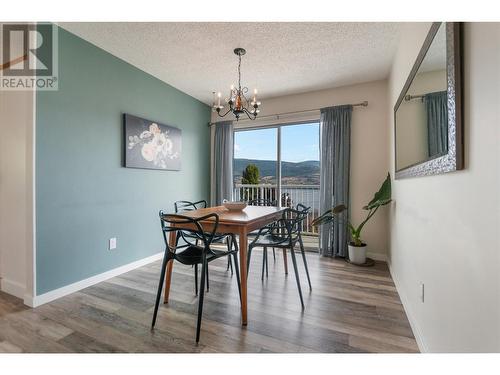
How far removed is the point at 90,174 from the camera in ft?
8.23

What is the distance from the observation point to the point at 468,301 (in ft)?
3.15

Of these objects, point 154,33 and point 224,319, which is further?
point 154,33

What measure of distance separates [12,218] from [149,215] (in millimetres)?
1343

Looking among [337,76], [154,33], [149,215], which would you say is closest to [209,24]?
[154,33]

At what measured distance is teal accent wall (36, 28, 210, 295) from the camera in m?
2.16

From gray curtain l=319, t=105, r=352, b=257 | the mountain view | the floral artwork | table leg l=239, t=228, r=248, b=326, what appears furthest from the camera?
the mountain view

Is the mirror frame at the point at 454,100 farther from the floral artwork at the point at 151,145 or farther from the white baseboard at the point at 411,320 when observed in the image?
the floral artwork at the point at 151,145

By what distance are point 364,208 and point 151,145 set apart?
9.84 ft

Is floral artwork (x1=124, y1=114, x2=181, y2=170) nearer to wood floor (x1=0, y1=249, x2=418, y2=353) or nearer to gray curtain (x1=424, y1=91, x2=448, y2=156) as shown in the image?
wood floor (x1=0, y1=249, x2=418, y2=353)

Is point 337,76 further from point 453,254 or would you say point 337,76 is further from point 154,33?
point 453,254

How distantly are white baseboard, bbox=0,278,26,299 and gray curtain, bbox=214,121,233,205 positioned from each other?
109 inches

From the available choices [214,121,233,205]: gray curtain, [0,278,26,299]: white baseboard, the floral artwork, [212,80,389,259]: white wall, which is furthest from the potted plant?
[0,278,26,299]: white baseboard

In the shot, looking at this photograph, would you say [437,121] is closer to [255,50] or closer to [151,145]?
[255,50]
